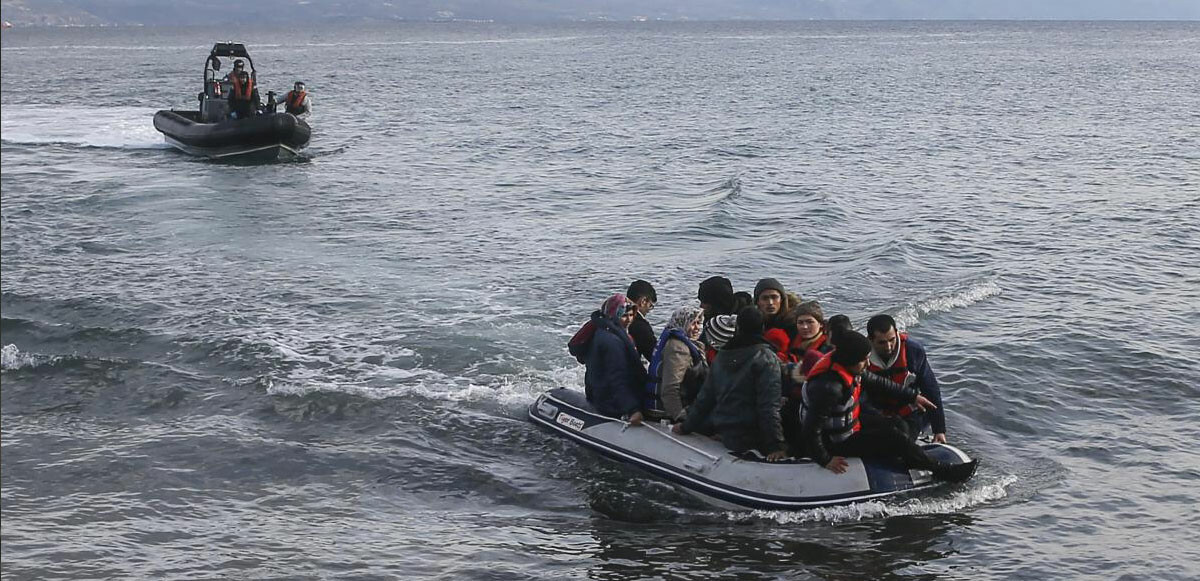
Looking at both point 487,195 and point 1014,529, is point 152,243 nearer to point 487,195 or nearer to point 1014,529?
point 487,195

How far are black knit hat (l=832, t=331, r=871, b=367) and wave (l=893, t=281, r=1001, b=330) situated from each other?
21.8 feet

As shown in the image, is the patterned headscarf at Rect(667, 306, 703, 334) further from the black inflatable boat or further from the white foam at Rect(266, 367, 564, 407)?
the black inflatable boat

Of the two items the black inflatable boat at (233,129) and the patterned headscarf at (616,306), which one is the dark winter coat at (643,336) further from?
the black inflatable boat at (233,129)

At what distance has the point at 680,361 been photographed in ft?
31.4

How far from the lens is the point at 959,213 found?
23047 millimetres

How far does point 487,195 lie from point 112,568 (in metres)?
17.5

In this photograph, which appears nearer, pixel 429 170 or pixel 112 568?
pixel 112 568

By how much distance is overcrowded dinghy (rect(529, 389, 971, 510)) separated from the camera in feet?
30.1

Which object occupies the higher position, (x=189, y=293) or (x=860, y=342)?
(x=860, y=342)

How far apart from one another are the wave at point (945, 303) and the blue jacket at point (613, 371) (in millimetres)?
5715

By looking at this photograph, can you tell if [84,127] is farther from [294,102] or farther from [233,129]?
[233,129]

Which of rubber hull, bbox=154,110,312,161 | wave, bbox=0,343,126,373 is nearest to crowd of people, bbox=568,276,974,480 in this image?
wave, bbox=0,343,126,373

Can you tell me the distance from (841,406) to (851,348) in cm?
75

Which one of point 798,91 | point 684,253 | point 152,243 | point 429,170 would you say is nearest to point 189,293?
point 152,243
